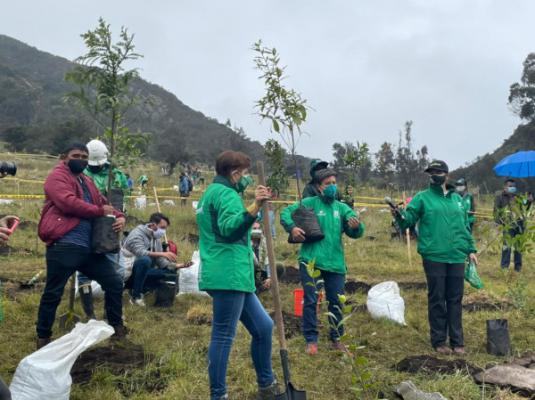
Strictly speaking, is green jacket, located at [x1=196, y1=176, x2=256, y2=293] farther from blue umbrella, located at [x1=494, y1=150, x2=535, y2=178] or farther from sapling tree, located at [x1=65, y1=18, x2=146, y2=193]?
blue umbrella, located at [x1=494, y1=150, x2=535, y2=178]

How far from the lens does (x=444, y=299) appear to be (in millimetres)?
4934

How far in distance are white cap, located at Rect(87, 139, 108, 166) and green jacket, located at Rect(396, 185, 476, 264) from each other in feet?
9.04

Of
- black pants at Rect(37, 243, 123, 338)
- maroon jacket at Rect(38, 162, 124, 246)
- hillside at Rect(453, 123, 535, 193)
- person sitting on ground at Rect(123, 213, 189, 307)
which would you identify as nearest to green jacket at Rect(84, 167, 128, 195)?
person sitting on ground at Rect(123, 213, 189, 307)

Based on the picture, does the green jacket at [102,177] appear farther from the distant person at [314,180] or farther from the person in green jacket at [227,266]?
the person in green jacket at [227,266]

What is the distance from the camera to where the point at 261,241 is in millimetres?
7387

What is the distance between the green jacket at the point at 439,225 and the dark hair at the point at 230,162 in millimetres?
2133

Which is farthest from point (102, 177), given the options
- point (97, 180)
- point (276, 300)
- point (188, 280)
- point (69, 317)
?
point (276, 300)

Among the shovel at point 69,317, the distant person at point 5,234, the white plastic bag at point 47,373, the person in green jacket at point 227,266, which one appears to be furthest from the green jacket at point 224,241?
the shovel at point 69,317

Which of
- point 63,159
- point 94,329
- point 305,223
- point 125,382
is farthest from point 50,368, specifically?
point 305,223

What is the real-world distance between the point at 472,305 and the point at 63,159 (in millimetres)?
4912

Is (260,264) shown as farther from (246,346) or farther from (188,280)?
(246,346)

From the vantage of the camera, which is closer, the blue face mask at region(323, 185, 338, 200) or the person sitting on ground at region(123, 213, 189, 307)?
the blue face mask at region(323, 185, 338, 200)

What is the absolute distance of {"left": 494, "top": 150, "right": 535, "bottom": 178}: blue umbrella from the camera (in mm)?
9930

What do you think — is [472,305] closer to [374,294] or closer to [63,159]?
[374,294]
